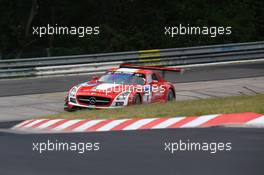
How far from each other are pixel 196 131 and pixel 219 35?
27352 millimetres

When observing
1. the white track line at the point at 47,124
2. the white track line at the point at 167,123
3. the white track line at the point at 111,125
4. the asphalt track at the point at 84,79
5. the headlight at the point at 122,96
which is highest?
the white track line at the point at 167,123

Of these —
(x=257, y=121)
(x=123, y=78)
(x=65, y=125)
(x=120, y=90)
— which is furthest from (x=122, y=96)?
(x=257, y=121)

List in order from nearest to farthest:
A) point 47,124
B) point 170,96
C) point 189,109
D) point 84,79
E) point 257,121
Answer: point 257,121
point 47,124
point 189,109
point 170,96
point 84,79

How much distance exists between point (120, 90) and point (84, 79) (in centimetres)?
967

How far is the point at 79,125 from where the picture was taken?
13.6 meters

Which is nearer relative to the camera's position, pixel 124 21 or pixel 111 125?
pixel 111 125

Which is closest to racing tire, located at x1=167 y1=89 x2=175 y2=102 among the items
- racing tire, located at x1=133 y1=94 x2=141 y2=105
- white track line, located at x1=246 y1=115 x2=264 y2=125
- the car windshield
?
the car windshield

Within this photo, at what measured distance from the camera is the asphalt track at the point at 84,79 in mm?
25391

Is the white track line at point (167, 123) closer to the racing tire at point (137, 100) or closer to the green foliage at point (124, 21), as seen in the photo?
the racing tire at point (137, 100)

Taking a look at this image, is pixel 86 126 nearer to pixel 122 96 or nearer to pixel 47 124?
pixel 47 124

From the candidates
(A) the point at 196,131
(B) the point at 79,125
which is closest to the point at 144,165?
(A) the point at 196,131

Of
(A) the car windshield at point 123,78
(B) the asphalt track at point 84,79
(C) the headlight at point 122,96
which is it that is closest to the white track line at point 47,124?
(C) the headlight at point 122,96

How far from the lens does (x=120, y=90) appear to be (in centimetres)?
1927

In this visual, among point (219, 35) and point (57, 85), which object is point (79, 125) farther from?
point (219, 35)
